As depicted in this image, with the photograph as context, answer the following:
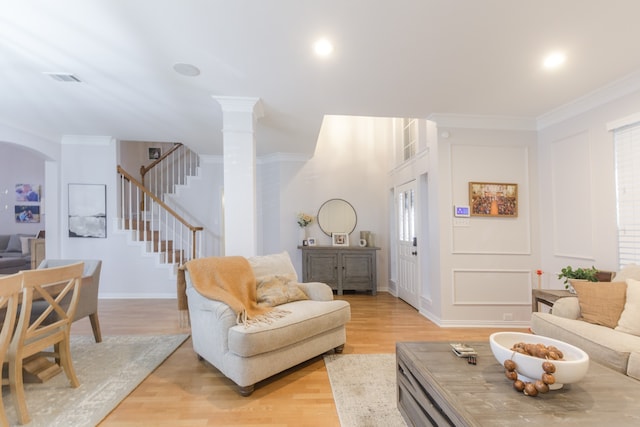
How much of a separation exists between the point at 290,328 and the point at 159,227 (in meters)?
3.94

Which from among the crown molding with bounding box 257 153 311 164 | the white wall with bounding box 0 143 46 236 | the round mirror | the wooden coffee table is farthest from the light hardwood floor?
the white wall with bounding box 0 143 46 236

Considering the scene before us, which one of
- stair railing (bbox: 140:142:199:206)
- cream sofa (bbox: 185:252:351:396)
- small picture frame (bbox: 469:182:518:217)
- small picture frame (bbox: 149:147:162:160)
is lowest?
cream sofa (bbox: 185:252:351:396)

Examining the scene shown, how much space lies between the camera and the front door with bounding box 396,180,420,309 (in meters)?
4.41

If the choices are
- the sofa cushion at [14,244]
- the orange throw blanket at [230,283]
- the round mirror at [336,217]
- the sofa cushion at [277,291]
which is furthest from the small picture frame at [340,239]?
the sofa cushion at [14,244]

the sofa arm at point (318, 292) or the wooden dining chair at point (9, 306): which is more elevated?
the wooden dining chair at point (9, 306)

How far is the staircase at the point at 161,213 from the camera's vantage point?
4961 mm

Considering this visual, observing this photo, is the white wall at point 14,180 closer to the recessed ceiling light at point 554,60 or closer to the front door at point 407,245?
the front door at point 407,245

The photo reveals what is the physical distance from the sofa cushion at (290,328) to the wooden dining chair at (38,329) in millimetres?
1187

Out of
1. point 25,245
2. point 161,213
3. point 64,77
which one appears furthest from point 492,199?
point 25,245

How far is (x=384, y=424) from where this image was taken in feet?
5.86

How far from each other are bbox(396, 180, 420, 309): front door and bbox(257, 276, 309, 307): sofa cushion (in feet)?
7.04

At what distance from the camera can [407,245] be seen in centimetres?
476

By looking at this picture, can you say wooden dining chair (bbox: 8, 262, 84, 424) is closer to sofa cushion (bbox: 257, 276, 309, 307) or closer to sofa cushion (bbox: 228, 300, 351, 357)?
sofa cushion (bbox: 228, 300, 351, 357)

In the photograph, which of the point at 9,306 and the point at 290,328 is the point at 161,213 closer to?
the point at 9,306
